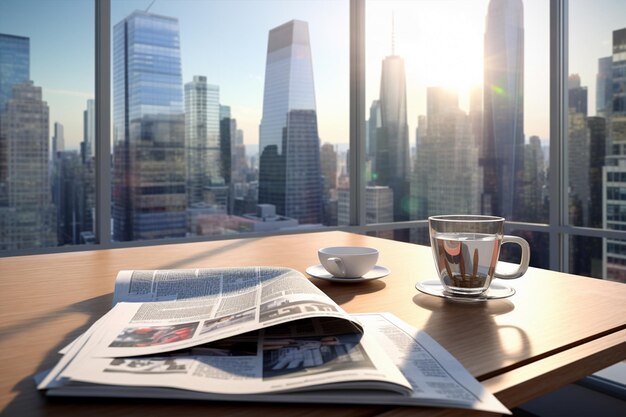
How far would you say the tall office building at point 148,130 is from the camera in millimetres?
2416

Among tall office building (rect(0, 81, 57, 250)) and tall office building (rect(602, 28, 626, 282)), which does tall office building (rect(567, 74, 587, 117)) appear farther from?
tall office building (rect(0, 81, 57, 250))

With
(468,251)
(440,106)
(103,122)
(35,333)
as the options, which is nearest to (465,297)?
(468,251)

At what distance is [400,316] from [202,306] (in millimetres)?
273

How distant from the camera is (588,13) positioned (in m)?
2.57

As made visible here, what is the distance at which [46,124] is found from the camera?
2270 millimetres

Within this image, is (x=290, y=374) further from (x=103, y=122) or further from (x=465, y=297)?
(x=103, y=122)

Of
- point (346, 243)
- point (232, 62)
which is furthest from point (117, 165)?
point (346, 243)

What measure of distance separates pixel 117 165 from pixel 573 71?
240 centimetres

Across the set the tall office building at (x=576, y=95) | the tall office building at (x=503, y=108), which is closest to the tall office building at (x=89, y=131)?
the tall office building at (x=503, y=108)

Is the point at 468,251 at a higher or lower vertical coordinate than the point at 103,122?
lower

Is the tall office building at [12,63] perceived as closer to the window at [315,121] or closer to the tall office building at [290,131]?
the window at [315,121]

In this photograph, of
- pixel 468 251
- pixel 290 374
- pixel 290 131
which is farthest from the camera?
pixel 290 131

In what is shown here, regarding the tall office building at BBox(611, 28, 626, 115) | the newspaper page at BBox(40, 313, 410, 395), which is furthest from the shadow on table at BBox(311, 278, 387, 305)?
the tall office building at BBox(611, 28, 626, 115)

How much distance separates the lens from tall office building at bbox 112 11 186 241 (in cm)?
242
